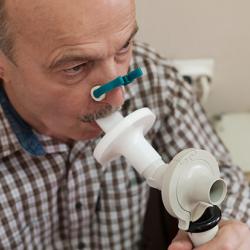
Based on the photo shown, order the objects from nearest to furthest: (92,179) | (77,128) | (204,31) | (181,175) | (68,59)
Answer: (181,175) < (68,59) < (77,128) < (92,179) < (204,31)

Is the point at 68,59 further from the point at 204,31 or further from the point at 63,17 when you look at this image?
the point at 204,31

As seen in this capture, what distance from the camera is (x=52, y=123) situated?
956 mm

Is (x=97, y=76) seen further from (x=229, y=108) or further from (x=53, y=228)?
(x=229, y=108)

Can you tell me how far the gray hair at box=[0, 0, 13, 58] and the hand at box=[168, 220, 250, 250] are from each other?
1.28 feet

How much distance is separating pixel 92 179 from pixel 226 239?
0.35 meters

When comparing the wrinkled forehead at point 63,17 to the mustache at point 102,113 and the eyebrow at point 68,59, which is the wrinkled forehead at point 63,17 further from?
the mustache at point 102,113

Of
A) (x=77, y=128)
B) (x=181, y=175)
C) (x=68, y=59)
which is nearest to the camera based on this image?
(x=181, y=175)

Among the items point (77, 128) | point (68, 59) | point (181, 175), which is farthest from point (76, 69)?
point (181, 175)

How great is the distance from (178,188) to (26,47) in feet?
1.06

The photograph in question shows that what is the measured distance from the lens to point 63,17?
77 cm

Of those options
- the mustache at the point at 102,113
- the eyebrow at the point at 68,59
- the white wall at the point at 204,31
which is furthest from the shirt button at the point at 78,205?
the white wall at the point at 204,31

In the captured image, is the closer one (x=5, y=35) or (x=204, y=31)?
(x=5, y=35)

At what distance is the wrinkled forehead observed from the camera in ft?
2.50

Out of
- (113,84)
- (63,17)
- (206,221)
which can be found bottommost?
(206,221)
